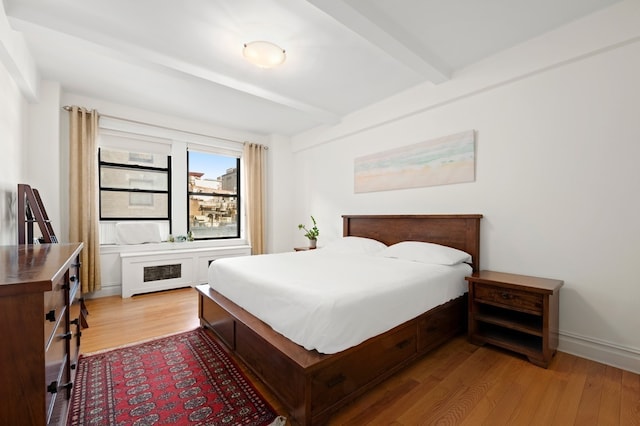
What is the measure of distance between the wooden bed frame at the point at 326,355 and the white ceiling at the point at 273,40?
→ 164 centimetres

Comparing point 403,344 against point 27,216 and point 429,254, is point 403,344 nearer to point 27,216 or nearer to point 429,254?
point 429,254

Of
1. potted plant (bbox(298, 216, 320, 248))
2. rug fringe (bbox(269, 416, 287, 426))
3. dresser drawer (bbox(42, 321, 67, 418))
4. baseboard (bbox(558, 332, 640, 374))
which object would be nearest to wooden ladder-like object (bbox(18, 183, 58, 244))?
dresser drawer (bbox(42, 321, 67, 418))

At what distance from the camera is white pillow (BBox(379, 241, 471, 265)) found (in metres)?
2.63

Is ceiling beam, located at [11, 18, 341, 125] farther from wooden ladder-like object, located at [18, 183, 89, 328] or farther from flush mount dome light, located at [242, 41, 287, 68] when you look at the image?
wooden ladder-like object, located at [18, 183, 89, 328]

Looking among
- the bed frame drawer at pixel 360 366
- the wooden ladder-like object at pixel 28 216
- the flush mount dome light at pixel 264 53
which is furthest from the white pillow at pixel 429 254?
the wooden ladder-like object at pixel 28 216

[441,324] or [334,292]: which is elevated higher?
[334,292]

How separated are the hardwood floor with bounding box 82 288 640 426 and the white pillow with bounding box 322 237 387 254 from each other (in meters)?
1.30

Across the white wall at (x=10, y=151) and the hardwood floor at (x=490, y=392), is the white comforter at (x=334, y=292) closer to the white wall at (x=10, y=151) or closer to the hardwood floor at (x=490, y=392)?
the hardwood floor at (x=490, y=392)

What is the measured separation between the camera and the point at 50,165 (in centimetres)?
328

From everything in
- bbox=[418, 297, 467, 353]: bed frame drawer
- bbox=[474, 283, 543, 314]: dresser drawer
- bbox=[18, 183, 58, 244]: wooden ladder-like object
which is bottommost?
bbox=[418, 297, 467, 353]: bed frame drawer

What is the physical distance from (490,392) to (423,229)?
1721 millimetres

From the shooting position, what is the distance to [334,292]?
5.66 ft

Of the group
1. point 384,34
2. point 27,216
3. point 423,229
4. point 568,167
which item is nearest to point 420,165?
point 423,229

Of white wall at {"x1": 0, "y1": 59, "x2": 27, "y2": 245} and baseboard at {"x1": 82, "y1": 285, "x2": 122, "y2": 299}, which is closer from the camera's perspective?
white wall at {"x1": 0, "y1": 59, "x2": 27, "y2": 245}
